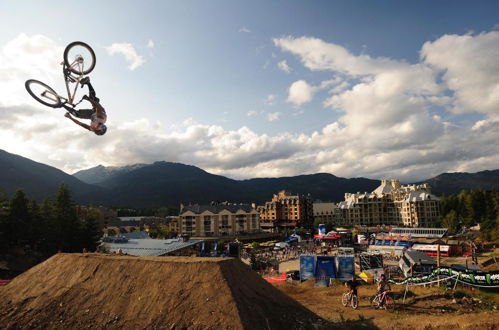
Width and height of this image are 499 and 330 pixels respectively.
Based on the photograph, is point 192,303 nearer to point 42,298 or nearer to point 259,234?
point 42,298

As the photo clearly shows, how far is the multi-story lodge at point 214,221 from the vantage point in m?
107

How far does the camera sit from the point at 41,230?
4981 centimetres

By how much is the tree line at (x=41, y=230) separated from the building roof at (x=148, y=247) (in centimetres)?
521

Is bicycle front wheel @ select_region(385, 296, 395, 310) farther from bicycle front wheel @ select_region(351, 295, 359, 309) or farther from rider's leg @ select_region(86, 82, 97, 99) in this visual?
rider's leg @ select_region(86, 82, 97, 99)

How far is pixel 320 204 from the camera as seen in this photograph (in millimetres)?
175125

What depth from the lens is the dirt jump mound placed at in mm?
14406

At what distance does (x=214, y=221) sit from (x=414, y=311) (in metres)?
93.3

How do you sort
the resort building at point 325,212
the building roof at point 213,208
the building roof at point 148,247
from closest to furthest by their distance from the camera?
the building roof at point 148,247, the building roof at point 213,208, the resort building at point 325,212

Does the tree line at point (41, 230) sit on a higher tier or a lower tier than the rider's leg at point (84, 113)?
lower

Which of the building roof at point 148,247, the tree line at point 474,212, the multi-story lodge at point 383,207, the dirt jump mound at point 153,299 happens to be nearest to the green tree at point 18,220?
the building roof at point 148,247

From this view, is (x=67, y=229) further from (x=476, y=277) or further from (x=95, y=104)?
(x=476, y=277)

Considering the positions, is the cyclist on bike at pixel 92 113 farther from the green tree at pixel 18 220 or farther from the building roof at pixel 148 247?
the green tree at pixel 18 220

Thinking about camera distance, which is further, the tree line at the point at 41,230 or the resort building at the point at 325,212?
the resort building at the point at 325,212

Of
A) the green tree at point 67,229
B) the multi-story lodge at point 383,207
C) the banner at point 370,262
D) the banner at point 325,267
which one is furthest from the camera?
the multi-story lodge at point 383,207
